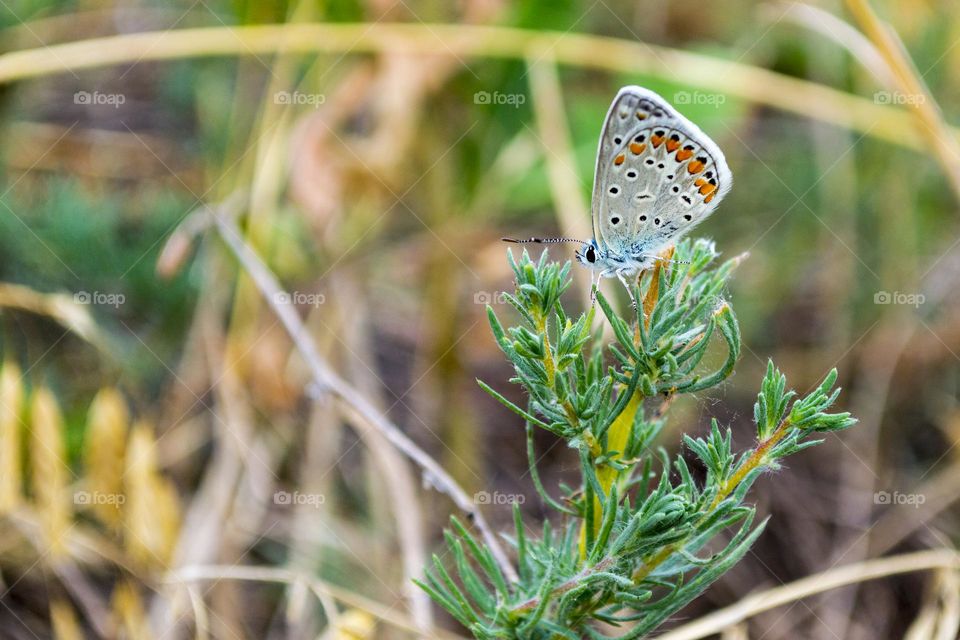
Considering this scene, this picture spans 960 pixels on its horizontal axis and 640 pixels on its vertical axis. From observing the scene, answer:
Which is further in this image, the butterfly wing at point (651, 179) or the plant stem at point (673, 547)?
the butterfly wing at point (651, 179)

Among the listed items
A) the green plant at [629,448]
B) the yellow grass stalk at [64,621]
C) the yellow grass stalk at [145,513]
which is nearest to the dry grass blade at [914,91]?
the green plant at [629,448]

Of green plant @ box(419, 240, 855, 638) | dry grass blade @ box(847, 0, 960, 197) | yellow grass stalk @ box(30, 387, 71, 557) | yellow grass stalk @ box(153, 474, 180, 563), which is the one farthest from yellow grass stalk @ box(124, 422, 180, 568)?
dry grass blade @ box(847, 0, 960, 197)

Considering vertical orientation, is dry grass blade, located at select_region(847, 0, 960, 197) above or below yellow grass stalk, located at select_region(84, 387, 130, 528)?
above

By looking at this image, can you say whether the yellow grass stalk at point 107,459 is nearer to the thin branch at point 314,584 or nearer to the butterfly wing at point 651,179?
the thin branch at point 314,584

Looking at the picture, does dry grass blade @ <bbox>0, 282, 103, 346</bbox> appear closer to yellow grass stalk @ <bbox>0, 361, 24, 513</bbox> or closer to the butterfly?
yellow grass stalk @ <bbox>0, 361, 24, 513</bbox>

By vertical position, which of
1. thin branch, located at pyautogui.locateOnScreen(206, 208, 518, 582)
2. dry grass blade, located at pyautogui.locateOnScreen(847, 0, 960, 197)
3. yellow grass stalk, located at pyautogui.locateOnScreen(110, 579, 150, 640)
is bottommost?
yellow grass stalk, located at pyautogui.locateOnScreen(110, 579, 150, 640)

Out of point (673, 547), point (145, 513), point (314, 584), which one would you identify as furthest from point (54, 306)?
point (673, 547)
